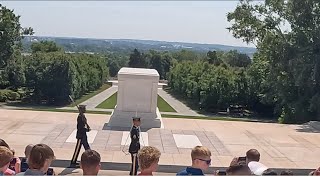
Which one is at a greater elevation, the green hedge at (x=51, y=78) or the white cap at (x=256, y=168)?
the white cap at (x=256, y=168)

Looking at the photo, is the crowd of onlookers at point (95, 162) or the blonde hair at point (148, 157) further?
the blonde hair at point (148, 157)

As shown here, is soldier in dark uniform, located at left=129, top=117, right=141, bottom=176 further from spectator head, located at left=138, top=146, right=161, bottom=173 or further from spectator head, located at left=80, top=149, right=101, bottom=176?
spectator head, located at left=80, top=149, right=101, bottom=176

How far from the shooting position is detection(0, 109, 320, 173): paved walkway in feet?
37.6

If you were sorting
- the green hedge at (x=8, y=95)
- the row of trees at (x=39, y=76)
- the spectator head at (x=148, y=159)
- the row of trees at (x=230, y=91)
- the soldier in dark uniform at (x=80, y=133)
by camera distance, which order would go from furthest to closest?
the green hedge at (x=8, y=95), the row of trees at (x=39, y=76), the row of trees at (x=230, y=91), the soldier in dark uniform at (x=80, y=133), the spectator head at (x=148, y=159)

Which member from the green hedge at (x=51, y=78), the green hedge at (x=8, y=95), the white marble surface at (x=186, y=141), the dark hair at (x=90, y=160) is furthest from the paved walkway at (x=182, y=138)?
the green hedge at (x=8, y=95)

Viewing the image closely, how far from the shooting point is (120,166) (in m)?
10.6

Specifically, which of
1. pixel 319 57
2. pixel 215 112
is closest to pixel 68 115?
pixel 319 57

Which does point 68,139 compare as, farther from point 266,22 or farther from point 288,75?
point 266,22

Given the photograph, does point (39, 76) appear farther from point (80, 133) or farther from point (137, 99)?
point (80, 133)

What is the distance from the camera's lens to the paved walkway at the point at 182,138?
37.6 ft

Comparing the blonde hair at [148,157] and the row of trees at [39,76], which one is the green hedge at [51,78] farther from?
the blonde hair at [148,157]

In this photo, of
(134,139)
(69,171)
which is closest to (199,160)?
(134,139)

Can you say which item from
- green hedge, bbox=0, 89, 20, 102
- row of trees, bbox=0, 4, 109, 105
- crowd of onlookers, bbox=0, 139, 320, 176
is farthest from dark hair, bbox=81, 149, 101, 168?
green hedge, bbox=0, 89, 20, 102

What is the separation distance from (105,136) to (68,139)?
1.04 m
